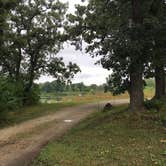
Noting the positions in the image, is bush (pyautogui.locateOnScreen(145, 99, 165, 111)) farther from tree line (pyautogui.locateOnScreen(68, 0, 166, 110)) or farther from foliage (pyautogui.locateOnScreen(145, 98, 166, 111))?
tree line (pyautogui.locateOnScreen(68, 0, 166, 110))

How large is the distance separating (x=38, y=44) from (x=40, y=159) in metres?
26.0

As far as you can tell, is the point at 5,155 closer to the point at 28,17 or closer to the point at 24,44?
the point at 24,44

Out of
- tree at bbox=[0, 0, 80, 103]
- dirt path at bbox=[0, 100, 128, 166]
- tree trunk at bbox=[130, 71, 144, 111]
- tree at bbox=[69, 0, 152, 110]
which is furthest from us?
tree at bbox=[0, 0, 80, 103]

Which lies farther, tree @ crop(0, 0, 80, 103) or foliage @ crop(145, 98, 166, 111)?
tree @ crop(0, 0, 80, 103)

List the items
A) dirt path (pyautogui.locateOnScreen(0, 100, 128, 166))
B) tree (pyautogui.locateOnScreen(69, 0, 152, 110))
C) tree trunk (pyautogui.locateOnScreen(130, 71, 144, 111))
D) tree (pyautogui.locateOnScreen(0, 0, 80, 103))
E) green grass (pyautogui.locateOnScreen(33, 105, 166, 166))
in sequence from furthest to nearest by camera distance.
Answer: tree (pyautogui.locateOnScreen(0, 0, 80, 103)) → tree trunk (pyautogui.locateOnScreen(130, 71, 144, 111)) → tree (pyautogui.locateOnScreen(69, 0, 152, 110)) → dirt path (pyautogui.locateOnScreen(0, 100, 128, 166)) → green grass (pyautogui.locateOnScreen(33, 105, 166, 166))

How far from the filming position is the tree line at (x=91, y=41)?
680 inches

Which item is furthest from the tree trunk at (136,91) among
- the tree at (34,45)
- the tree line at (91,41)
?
the tree at (34,45)

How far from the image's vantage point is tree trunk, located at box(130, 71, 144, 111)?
739 inches

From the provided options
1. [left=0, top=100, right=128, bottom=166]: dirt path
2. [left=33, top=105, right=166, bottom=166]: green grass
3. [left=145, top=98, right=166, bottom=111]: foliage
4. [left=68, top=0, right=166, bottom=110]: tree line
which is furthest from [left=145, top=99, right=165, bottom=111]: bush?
[left=0, top=100, right=128, bottom=166]: dirt path

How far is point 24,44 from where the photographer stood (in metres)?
32.9

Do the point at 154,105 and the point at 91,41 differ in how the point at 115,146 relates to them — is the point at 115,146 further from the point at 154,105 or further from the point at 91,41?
the point at 91,41

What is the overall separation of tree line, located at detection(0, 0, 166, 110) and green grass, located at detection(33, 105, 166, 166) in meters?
2.44

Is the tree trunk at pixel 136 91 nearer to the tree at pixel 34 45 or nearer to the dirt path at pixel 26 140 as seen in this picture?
the dirt path at pixel 26 140

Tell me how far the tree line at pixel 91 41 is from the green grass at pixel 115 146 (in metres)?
2.44
